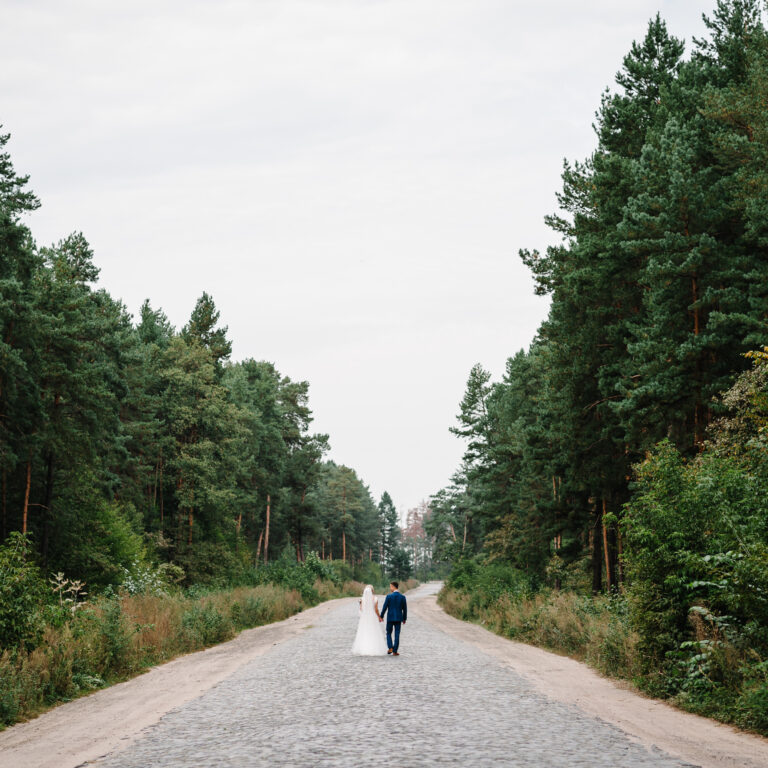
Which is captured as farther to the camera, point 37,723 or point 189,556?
point 189,556

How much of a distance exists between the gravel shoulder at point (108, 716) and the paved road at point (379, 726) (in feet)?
1.18

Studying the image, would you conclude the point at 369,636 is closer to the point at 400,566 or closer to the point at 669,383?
the point at 669,383

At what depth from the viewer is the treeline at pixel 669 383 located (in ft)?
36.0

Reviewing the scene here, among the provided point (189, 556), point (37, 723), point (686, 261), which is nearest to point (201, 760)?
point (37, 723)

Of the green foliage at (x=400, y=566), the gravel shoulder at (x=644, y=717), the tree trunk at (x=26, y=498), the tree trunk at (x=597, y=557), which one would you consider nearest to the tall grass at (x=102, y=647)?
the tree trunk at (x=26, y=498)

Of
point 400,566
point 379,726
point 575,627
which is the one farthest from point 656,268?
point 400,566

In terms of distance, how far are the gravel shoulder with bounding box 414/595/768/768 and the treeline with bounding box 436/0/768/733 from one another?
45 centimetres

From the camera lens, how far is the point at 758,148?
1858 cm

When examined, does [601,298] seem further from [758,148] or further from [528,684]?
[528,684]

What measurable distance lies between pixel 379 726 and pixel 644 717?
12.7ft

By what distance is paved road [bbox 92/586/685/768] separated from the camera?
671 centimetres

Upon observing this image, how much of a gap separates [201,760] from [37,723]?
443 centimetres

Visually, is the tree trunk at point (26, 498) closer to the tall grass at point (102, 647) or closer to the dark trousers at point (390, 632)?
the tall grass at point (102, 647)

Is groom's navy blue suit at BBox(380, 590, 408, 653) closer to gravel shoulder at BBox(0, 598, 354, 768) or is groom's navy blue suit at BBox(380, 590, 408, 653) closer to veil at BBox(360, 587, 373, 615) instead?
veil at BBox(360, 587, 373, 615)
